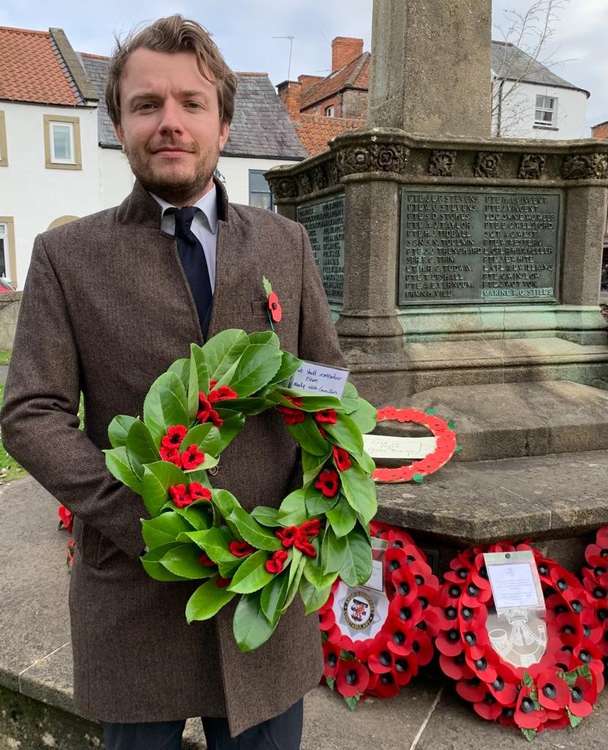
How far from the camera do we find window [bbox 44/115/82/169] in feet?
79.7

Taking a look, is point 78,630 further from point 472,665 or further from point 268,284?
point 472,665

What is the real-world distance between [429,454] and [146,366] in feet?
5.99

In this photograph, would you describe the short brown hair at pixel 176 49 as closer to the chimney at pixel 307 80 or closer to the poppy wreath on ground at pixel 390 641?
the poppy wreath on ground at pixel 390 641

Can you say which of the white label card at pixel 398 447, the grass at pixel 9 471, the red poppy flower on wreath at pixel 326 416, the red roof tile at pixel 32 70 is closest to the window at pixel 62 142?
the red roof tile at pixel 32 70

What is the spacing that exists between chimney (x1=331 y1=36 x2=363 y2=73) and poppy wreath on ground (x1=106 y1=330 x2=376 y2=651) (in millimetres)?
33571

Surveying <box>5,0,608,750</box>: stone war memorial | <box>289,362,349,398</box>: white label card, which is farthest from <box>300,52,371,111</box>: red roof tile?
A: <box>289,362,349,398</box>: white label card

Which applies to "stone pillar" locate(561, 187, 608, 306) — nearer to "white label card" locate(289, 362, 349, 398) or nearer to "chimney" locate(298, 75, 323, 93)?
"white label card" locate(289, 362, 349, 398)

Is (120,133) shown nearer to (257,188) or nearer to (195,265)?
(195,265)

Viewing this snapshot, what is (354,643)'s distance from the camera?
2604 millimetres

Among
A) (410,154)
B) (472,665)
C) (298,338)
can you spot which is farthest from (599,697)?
(410,154)

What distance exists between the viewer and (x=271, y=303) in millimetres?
1659

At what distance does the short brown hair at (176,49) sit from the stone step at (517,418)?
2090 mm

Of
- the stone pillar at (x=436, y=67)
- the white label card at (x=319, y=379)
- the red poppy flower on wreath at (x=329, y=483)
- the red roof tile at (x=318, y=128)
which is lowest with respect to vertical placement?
the red poppy flower on wreath at (x=329, y=483)

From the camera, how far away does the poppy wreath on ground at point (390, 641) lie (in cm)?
256
